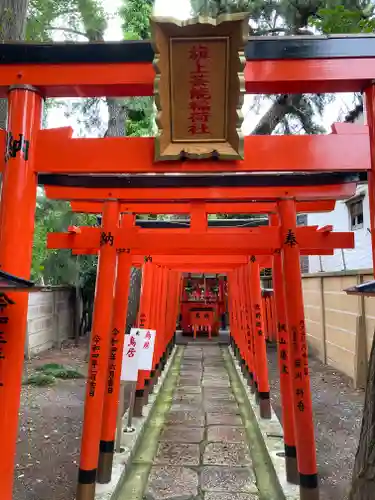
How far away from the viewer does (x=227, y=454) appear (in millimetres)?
5781

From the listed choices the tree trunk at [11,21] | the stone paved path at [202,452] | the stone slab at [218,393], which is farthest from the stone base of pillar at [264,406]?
the tree trunk at [11,21]

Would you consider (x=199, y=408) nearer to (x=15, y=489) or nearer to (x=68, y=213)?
(x=15, y=489)

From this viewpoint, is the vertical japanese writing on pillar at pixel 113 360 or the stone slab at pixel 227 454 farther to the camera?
the stone slab at pixel 227 454

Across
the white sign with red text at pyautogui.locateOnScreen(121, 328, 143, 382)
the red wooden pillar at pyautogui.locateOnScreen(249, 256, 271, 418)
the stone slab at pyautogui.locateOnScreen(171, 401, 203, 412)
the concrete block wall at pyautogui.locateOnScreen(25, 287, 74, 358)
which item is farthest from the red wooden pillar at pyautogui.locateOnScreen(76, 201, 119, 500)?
the concrete block wall at pyautogui.locateOnScreen(25, 287, 74, 358)

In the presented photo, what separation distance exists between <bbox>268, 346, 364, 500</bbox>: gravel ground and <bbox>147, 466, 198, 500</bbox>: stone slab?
4.65 ft

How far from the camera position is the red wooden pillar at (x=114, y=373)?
4.58 meters

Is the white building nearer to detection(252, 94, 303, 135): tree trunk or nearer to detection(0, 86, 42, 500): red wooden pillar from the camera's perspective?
detection(252, 94, 303, 135): tree trunk

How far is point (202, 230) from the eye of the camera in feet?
16.3

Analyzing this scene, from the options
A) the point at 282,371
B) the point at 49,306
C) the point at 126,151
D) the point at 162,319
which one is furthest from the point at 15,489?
the point at 49,306

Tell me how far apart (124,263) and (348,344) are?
6500mm

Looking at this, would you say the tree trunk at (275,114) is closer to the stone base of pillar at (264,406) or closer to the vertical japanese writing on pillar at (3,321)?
the stone base of pillar at (264,406)

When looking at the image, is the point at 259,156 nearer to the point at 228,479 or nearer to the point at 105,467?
the point at 105,467

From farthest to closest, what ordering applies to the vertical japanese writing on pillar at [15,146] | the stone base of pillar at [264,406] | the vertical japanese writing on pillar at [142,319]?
the vertical japanese writing on pillar at [142,319] → the stone base of pillar at [264,406] → the vertical japanese writing on pillar at [15,146]

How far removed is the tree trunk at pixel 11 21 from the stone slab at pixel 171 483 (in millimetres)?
4225
